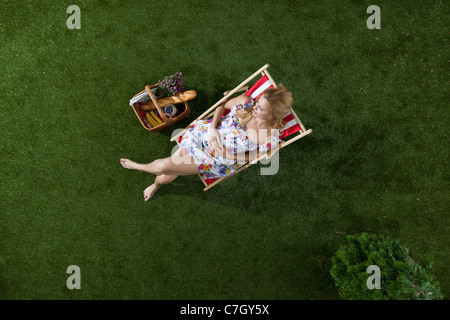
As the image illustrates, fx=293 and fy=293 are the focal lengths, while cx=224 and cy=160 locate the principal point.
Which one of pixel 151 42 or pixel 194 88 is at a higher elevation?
pixel 151 42

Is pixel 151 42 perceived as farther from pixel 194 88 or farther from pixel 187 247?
pixel 187 247

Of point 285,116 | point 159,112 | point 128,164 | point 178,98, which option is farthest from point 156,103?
point 285,116

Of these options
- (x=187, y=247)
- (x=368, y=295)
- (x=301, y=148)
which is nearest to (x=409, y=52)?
(x=301, y=148)

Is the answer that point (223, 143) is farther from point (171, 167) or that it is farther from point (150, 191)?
point (150, 191)

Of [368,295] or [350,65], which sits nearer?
[368,295]

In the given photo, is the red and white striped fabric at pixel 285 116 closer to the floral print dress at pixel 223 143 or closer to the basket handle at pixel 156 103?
the floral print dress at pixel 223 143

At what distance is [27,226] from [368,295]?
3862 mm

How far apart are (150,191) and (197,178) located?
572 mm

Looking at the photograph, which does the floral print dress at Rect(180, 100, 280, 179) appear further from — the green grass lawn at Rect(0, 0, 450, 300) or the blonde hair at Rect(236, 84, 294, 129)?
the green grass lawn at Rect(0, 0, 450, 300)

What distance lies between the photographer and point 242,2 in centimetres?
357

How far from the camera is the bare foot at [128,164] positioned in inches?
132

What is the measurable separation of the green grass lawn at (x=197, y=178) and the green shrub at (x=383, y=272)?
1.31 feet

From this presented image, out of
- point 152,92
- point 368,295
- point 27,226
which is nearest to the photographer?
point 368,295

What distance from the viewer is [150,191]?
11.3 feet
